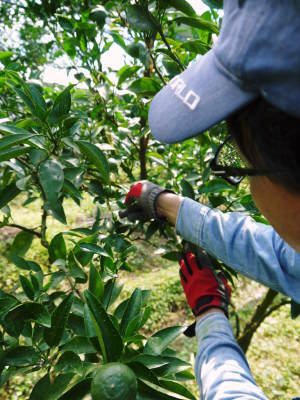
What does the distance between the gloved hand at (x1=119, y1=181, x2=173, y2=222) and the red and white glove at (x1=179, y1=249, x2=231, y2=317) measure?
0.21 m

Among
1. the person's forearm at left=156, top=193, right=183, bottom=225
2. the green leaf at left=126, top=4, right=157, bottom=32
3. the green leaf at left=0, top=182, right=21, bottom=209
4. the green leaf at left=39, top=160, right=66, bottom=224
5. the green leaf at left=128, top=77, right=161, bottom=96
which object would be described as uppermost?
the green leaf at left=126, top=4, right=157, bottom=32

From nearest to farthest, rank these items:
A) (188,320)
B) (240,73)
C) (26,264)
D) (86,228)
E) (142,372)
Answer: (240,73)
(142,372)
(26,264)
(86,228)
(188,320)

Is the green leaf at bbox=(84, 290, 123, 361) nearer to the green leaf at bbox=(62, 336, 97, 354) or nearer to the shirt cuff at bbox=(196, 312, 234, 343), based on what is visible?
the green leaf at bbox=(62, 336, 97, 354)

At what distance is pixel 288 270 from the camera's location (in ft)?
3.51

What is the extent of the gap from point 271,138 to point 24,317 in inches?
26.4

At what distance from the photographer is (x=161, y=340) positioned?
880 mm

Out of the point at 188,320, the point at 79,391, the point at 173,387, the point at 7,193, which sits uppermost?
the point at 7,193

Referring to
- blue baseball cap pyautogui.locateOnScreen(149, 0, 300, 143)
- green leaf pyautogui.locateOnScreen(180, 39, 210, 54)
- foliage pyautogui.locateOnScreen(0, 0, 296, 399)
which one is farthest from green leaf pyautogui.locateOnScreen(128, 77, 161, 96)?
blue baseball cap pyautogui.locateOnScreen(149, 0, 300, 143)

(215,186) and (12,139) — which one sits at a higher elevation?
(12,139)

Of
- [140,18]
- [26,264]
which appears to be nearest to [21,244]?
[26,264]

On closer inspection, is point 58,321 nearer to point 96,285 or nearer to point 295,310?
point 96,285

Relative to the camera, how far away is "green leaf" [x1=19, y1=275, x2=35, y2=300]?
2.90 ft

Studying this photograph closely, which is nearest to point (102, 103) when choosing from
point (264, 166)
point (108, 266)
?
point (108, 266)

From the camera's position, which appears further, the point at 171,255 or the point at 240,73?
the point at 171,255
